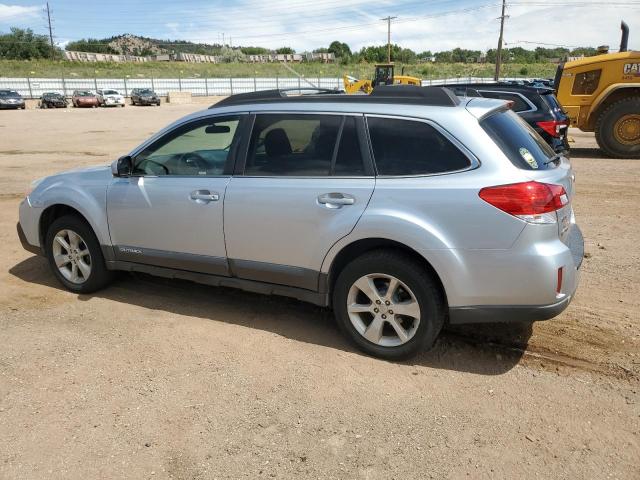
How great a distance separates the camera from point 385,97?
388 centimetres

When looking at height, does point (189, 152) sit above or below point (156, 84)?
below

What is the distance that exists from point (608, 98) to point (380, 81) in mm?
21149

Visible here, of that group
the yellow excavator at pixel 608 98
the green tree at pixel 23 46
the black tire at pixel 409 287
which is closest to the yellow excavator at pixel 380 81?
the yellow excavator at pixel 608 98

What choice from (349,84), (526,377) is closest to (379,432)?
(526,377)

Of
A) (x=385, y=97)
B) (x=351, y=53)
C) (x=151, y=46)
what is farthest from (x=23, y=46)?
(x=385, y=97)

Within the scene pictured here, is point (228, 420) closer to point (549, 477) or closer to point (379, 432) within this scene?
point (379, 432)

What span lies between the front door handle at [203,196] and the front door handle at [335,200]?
0.89 metres

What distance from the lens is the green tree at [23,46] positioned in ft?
322

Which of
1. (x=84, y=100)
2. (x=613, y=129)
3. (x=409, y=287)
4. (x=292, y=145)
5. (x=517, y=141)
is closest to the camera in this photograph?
(x=409, y=287)

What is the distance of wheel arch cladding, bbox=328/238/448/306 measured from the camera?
3574 mm

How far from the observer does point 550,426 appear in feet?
9.99

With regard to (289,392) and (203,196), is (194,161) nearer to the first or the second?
(203,196)

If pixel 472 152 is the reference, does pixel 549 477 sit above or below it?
below

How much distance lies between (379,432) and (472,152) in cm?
175
